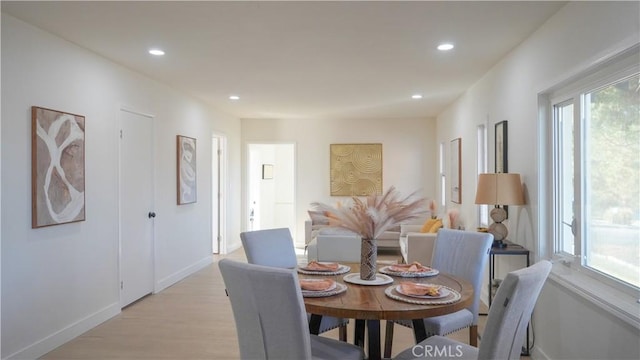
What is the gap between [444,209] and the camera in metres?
7.16

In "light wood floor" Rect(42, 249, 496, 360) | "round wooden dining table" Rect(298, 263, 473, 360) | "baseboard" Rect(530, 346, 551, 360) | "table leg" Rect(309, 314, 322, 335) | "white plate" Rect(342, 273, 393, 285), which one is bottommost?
"light wood floor" Rect(42, 249, 496, 360)

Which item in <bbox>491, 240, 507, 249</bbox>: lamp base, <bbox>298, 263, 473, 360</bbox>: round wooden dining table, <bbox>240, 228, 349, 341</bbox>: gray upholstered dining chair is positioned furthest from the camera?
<bbox>491, 240, 507, 249</bbox>: lamp base

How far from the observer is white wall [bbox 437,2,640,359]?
2.13 meters

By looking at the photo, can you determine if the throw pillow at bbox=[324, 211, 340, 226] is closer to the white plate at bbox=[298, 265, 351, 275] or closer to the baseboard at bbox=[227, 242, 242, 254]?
the white plate at bbox=[298, 265, 351, 275]

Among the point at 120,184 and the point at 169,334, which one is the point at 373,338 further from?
the point at 120,184

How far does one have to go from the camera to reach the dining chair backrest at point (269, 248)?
2867 mm

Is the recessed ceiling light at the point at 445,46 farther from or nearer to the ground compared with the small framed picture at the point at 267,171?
farther from the ground

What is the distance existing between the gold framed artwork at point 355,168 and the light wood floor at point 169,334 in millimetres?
3847

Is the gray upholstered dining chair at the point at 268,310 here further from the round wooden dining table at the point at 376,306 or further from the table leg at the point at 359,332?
the table leg at the point at 359,332

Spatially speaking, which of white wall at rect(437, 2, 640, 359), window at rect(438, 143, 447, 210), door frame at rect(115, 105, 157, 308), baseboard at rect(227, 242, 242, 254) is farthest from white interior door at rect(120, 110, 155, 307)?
window at rect(438, 143, 447, 210)

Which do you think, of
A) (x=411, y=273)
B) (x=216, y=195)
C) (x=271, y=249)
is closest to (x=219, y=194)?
(x=216, y=195)

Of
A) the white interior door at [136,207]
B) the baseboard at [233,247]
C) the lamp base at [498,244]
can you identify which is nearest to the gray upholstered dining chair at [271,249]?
the lamp base at [498,244]

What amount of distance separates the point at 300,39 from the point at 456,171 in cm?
339

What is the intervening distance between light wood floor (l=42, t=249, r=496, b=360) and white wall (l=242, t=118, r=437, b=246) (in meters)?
3.74
